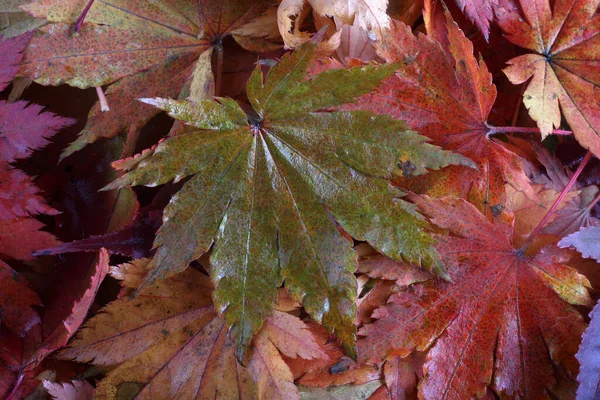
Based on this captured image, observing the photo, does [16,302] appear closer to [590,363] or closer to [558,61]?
[590,363]

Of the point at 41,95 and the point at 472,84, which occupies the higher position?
the point at 472,84

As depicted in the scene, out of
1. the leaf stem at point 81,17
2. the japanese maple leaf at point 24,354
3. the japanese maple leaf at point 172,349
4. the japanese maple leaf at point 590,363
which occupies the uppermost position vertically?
the leaf stem at point 81,17

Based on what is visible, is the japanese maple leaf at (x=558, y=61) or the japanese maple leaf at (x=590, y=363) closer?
the japanese maple leaf at (x=590, y=363)

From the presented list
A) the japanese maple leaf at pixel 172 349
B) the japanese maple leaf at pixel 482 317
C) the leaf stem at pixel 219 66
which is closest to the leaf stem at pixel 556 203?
the japanese maple leaf at pixel 482 317

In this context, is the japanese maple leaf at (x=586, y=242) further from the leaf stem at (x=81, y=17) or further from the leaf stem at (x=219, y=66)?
the leaf stem at (x=81, y=17)

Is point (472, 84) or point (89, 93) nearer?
point (472, 84)

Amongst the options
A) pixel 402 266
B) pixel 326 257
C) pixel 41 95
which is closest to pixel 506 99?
pixel 402 266

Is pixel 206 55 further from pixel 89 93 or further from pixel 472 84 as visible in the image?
pixel 472 84
